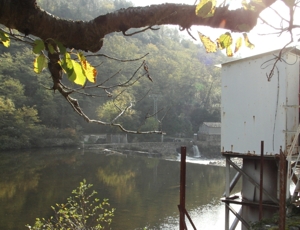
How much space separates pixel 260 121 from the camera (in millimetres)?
4953

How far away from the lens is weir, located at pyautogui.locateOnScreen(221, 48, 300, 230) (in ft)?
15.6

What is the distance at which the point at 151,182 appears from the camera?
1470 cm

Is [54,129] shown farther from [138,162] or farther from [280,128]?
[280,128]

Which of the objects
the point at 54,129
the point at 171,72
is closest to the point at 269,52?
the point at 54,129

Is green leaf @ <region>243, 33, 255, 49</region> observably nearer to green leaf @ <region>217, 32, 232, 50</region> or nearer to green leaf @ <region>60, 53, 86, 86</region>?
green leaf @ <region>217, 32, 232, 50</region>

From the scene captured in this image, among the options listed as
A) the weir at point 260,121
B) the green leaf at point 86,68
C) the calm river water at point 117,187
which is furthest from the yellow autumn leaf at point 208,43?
the calm river water at point 117,187

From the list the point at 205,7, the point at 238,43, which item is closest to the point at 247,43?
the point at 238,43

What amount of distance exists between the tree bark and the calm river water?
26.3 ft

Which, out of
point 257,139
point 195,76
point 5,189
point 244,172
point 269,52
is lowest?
point 5,189

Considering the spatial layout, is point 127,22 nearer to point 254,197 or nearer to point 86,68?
point 86,68

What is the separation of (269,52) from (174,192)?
8744 mm

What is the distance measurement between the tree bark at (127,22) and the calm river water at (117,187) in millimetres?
8028

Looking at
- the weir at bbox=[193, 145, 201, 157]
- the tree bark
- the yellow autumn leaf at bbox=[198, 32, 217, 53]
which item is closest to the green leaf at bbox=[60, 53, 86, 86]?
the tree bark

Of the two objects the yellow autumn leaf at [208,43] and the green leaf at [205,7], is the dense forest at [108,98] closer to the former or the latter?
the yellow autumn leaf at [208,43]
